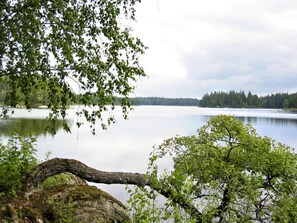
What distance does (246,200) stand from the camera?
6309mm

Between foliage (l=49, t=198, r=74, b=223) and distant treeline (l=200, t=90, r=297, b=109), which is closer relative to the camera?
foliage (l=49, t=198, r=74, b=223)

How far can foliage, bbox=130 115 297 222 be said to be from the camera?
6.32 meters

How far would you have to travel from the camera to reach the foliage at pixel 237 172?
6320 millimetres

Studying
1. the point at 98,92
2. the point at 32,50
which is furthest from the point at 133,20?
the point at 32,50

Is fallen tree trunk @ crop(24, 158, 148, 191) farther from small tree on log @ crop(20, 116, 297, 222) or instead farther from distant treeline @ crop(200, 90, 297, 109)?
distant treeline @ crop(200, 90, 297, 109)

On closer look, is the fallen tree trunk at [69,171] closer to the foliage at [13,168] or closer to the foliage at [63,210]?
the foliage at [13,168]

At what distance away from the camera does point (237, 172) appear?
7055 mm

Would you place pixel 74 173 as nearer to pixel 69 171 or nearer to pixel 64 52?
pixel 69 171

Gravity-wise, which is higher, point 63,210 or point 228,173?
point 228,173

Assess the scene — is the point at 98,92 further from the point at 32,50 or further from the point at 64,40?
the point at 32,50

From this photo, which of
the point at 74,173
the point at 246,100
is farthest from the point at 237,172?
the point at 246,100

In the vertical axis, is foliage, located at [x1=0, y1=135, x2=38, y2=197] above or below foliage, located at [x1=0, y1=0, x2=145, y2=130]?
below

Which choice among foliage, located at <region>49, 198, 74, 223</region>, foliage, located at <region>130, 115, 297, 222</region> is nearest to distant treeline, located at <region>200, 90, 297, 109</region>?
foliage, located at <region>130, 115, 297, 222</region>

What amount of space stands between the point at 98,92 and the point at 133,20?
5.73ft
